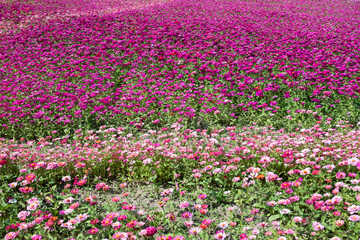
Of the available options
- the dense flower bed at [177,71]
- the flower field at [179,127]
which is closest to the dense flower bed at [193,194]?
the flower field at [179,127]

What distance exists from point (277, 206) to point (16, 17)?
18674mm

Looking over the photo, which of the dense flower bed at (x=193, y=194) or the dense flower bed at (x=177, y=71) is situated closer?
the dense flower bed at (x=193, y=194)

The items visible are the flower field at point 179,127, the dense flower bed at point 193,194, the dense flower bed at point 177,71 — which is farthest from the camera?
the dense flower bed at point 177,71

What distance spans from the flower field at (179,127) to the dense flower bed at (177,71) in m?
0.06

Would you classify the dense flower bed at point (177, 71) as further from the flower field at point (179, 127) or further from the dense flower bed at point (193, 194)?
the dense flower bed at point (193, 194)

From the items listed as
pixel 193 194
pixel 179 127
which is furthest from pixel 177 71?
pixel 193 194

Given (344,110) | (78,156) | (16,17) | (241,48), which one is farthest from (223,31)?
(16,17)

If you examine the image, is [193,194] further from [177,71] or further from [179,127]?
[177,71]

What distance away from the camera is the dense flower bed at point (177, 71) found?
6.46 m

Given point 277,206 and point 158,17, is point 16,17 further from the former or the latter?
point 277,206

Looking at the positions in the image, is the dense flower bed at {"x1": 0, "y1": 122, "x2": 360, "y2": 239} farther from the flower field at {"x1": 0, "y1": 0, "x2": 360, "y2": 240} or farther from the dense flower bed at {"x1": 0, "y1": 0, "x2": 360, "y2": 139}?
the dense flower bed at {"x1": 0, "y1": 0, "x2": 360, "y2": 139}

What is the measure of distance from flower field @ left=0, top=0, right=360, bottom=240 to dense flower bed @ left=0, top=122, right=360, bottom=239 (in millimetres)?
25

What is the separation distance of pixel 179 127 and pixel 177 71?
3.83 metres

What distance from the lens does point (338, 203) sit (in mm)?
2891
